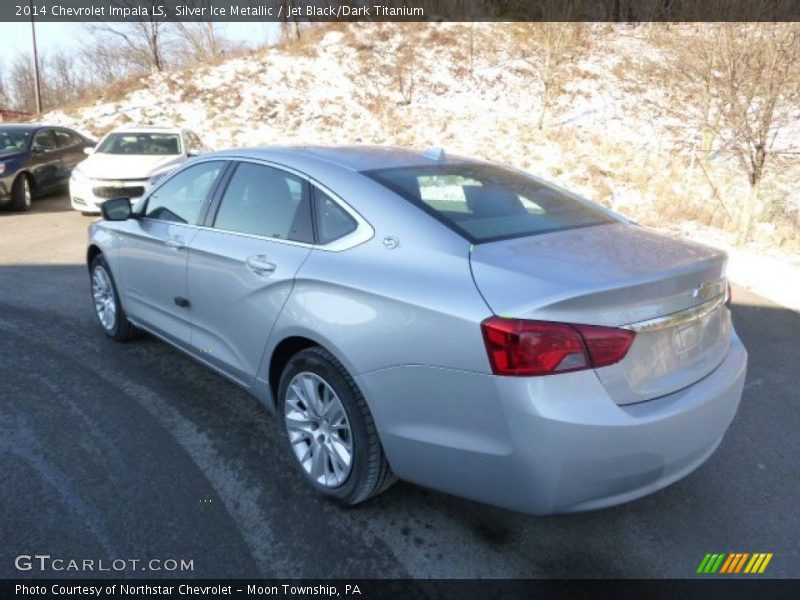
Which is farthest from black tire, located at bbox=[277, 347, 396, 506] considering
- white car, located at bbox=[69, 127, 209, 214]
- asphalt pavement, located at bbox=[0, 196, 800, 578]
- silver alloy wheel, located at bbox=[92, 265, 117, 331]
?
white car, located at bbox=[69, 127, 209, 214]

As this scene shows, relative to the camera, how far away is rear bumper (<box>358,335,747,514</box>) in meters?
1.99

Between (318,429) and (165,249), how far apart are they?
1717 mm

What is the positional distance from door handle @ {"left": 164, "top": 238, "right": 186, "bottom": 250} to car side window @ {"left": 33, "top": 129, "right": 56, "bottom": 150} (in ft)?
31.6

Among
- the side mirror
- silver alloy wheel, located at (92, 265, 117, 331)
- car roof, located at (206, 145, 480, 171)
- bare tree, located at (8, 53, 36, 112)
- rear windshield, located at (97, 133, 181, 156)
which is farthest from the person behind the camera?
bare tree, located at (8, 53, 36, 112)

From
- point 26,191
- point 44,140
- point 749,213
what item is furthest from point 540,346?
point 44,140

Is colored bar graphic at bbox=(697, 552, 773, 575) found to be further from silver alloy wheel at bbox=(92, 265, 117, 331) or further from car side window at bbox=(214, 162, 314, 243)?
silver alloy wheel at bbox=(92, 265, 117, 331)

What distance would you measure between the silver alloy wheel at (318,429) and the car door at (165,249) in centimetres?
111

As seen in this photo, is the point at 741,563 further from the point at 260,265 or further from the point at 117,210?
the point at 117,210

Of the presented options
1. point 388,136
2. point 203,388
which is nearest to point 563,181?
point 388,136

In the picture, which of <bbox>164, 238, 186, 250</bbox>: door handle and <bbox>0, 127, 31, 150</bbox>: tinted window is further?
<bbox>0, 127, 31, 150</bbox>: tinted window

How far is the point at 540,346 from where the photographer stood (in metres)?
1.99

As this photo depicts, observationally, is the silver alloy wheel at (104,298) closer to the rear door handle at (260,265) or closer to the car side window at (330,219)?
the rear door handle at (260,265)

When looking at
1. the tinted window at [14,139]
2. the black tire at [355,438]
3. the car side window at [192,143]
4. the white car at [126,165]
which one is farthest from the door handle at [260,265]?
the tinted window at [14,139]

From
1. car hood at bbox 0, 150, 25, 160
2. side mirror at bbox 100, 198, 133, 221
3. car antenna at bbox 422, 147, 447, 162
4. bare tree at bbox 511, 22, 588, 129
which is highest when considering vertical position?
bare tree at bbox 511, 22, 588, 129
